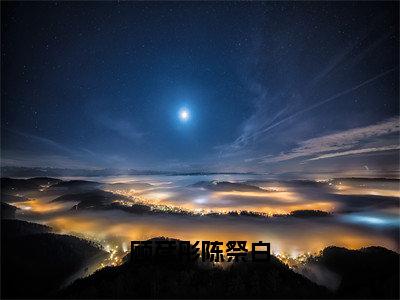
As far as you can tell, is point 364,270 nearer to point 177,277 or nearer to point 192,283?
point 192,283

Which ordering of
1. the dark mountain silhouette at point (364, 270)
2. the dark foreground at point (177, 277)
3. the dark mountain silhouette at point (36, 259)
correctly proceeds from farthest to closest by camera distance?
1. the dark mountain silhouette at point (36, 259)
2. the dark foreground at point (177, 277)
3. the dark mountain silhouette at point (364, 270)

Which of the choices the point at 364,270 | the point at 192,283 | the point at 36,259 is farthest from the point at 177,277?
the point at 364,270

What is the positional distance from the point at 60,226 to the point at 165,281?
52.6 m

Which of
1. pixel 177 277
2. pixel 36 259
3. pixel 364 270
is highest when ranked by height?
pixel 364 270

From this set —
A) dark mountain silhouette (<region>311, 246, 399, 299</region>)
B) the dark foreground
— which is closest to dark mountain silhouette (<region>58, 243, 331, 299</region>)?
the dark foreground

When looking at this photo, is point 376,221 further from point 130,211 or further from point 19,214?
point 19,214

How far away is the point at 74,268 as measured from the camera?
35.3 meters

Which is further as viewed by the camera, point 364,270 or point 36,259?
point 36,259

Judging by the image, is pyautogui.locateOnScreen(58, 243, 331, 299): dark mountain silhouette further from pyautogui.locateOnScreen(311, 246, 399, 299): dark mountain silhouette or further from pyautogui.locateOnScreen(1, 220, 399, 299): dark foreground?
pyautogui.locateOnScreen(311, 246, 399, 299): dark mountain silhouette

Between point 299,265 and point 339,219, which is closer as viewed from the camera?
point 299,265

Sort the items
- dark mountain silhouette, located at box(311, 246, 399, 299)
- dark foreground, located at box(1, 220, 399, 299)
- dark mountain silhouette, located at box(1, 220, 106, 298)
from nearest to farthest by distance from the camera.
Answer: dark mountain silhouette, located at box(311, 246, 399, 299) → dark foreground, located at box(1, 220, 399, 299) → dark mountain silhouette, located at box(1, 220, 106, 298)

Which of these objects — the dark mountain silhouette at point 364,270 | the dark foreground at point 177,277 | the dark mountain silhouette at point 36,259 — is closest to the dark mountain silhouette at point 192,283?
the dark foreground at point 177,277

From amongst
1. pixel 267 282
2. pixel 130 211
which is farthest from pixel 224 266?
pixel 130 211

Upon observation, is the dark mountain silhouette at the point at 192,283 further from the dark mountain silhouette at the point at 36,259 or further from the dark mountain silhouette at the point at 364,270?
the dark mountain silhouette at the point at 36,259
